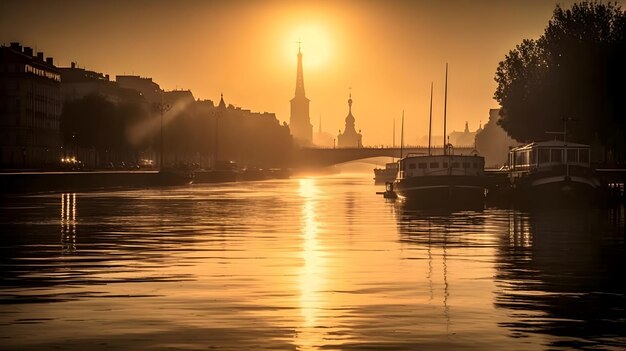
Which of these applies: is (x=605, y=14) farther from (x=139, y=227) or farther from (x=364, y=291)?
(x=364, y=291)

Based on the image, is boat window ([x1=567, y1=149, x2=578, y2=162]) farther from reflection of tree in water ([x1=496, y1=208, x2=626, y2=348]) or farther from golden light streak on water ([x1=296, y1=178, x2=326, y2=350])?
golden light streak on water ([x1=296, y1=178, x2=326, y2=350])

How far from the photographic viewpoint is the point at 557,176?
92.8 meters

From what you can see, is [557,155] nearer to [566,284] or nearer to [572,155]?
[572,155]

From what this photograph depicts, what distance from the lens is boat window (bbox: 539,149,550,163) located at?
319ft

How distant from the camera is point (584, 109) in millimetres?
110312

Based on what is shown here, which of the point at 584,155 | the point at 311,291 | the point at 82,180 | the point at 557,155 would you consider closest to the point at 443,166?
the point at 557,155

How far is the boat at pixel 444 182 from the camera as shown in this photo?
9831 cm

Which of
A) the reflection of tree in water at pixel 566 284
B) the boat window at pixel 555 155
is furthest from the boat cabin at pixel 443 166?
the reflection of tree in water at pixel 566 284

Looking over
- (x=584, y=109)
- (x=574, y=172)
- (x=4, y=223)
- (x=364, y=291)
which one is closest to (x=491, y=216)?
(x=574, y=172)

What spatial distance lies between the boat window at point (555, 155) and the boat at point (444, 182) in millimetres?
5798

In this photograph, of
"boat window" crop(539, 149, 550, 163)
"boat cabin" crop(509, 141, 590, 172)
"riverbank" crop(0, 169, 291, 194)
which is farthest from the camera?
"riverbank" crop(0, 169, 291, 194)

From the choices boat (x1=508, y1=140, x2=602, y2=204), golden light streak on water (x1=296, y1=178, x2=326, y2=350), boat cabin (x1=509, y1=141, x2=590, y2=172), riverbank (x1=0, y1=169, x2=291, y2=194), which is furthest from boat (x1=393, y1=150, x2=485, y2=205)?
golden light streak on water (x1=296, y1=178, x2=326, y2=350)

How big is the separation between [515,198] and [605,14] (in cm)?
2851

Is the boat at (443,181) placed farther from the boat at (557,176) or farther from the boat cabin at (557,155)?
the boat cabin at (557,155)
